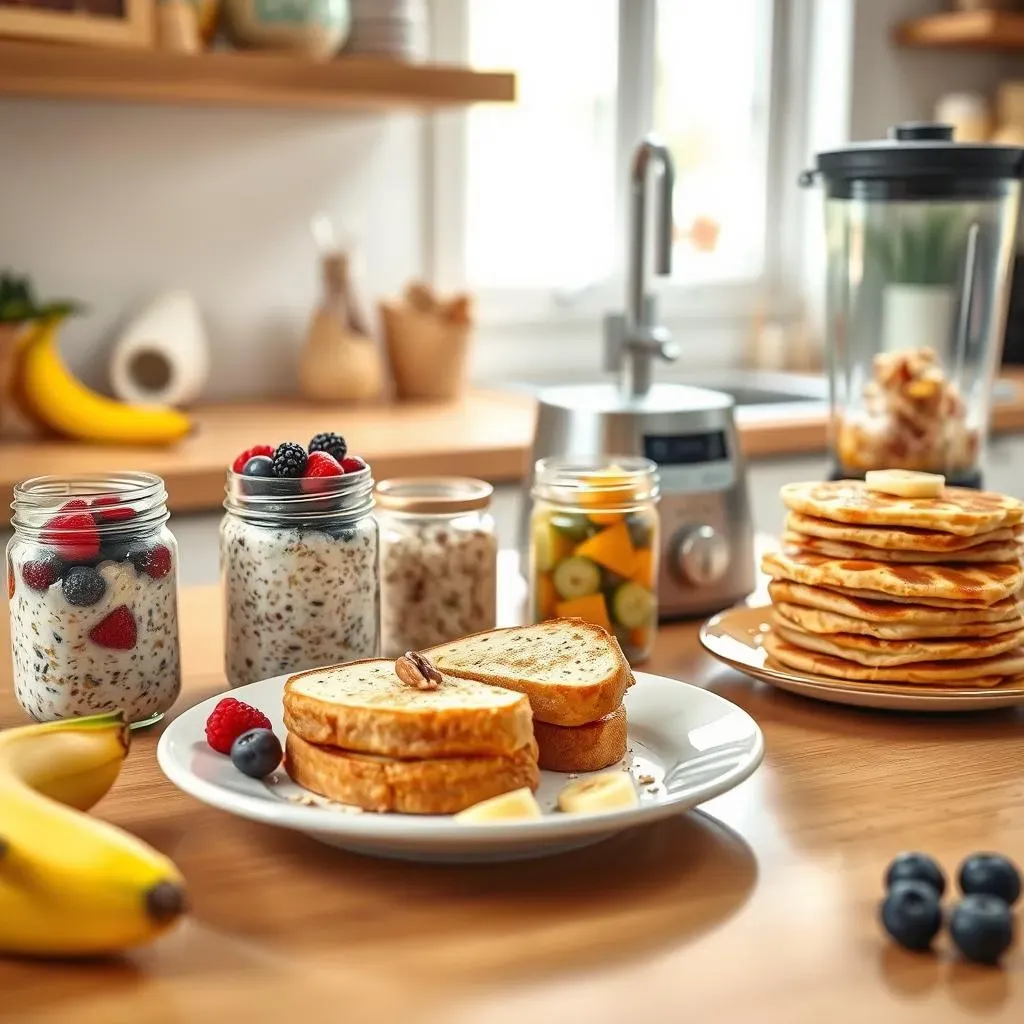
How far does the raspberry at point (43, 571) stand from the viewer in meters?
1.00

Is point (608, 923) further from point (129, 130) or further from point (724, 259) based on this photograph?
point (724, 259)

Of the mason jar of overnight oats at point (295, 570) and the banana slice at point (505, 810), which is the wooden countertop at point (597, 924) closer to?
the banana slice at point (505, 810)

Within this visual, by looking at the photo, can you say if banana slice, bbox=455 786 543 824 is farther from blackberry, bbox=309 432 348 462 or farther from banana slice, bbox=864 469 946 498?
banana slice, bbox=864 469 946 498

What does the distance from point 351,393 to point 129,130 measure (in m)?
0.65

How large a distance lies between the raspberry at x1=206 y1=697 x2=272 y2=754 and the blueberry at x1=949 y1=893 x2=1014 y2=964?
46 cm

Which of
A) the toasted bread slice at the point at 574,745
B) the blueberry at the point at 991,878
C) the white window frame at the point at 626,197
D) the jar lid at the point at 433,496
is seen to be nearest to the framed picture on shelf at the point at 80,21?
the white window frame at the point at 626,197

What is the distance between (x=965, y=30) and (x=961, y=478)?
2005 millimetres

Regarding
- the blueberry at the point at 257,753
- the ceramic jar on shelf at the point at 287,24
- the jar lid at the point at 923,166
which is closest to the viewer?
the blueberry at the point at 257,753

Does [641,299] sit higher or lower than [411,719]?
higher

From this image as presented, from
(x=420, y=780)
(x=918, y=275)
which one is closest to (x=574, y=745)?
(x=420, y=780)

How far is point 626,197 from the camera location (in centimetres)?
337

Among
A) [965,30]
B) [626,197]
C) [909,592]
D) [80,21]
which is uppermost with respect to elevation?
[965,30]

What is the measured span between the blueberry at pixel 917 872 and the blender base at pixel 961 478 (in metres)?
0.92

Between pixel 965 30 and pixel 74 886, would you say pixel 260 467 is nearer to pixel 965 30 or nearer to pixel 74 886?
pixel 74 886
